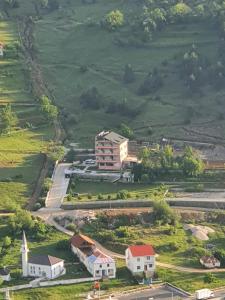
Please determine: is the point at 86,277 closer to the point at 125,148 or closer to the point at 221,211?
the point at 221,211

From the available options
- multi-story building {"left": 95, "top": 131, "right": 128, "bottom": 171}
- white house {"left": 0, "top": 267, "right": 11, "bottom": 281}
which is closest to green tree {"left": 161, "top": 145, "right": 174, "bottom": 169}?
multi-story building {"left": 95, "top": 131, "right": 128, "bottom": 171}

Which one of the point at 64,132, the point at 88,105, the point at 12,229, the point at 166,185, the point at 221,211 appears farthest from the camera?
the point at 88,105

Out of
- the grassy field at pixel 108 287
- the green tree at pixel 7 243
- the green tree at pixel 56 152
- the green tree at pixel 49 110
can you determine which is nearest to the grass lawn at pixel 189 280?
the grassy field at pixel 108 287

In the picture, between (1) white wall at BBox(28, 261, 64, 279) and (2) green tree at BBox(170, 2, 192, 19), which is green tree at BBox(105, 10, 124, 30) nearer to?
(2) green tree at BBox(170, 2, 192, 19)

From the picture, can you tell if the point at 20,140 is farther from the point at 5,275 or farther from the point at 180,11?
the point at 180,11

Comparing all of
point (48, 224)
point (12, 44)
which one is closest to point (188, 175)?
point (48, 224)

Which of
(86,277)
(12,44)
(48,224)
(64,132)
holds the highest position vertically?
(12,44)
